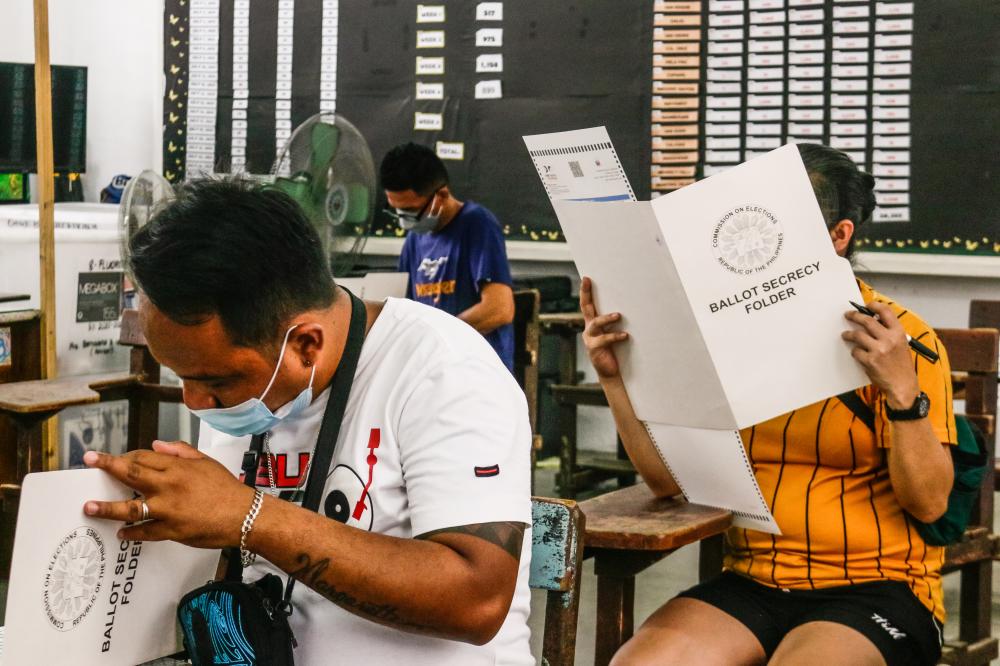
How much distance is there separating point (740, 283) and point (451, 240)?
8.07ft

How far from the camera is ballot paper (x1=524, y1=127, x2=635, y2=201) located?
5.00ft

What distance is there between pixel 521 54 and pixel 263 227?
4.15 m

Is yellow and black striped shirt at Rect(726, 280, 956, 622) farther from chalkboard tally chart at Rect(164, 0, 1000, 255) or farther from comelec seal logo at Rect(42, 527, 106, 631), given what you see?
chalkboard tally chart at Rect(164, 0, 1000, 255)

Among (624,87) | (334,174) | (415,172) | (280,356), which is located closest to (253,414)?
(280,356)

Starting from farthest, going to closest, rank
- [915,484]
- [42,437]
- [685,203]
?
1. [42,437]
2. [915,484]
3. [685,203]

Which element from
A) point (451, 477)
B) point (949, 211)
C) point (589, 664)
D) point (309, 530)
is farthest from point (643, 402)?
point (949, 211)

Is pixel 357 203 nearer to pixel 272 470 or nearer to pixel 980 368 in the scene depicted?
pixel 980 368

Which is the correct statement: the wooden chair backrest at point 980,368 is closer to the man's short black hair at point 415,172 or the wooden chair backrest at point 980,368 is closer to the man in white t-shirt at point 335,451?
the man in white t-shirt at point 335,451

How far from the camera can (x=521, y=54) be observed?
513 centimetres

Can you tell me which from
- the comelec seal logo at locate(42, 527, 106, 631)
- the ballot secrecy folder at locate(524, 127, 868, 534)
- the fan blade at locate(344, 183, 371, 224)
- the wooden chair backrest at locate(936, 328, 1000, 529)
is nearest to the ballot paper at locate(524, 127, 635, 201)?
the ballot secrecy folder at locate(524, 127, 868, 534)

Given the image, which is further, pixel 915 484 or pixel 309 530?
pixel 915 484

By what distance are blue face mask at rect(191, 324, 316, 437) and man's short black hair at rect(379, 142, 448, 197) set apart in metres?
2.61

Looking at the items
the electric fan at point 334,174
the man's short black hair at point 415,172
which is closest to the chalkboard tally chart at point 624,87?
the electric fan at point 334,174

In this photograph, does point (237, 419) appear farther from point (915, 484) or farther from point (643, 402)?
point (915, 484)
